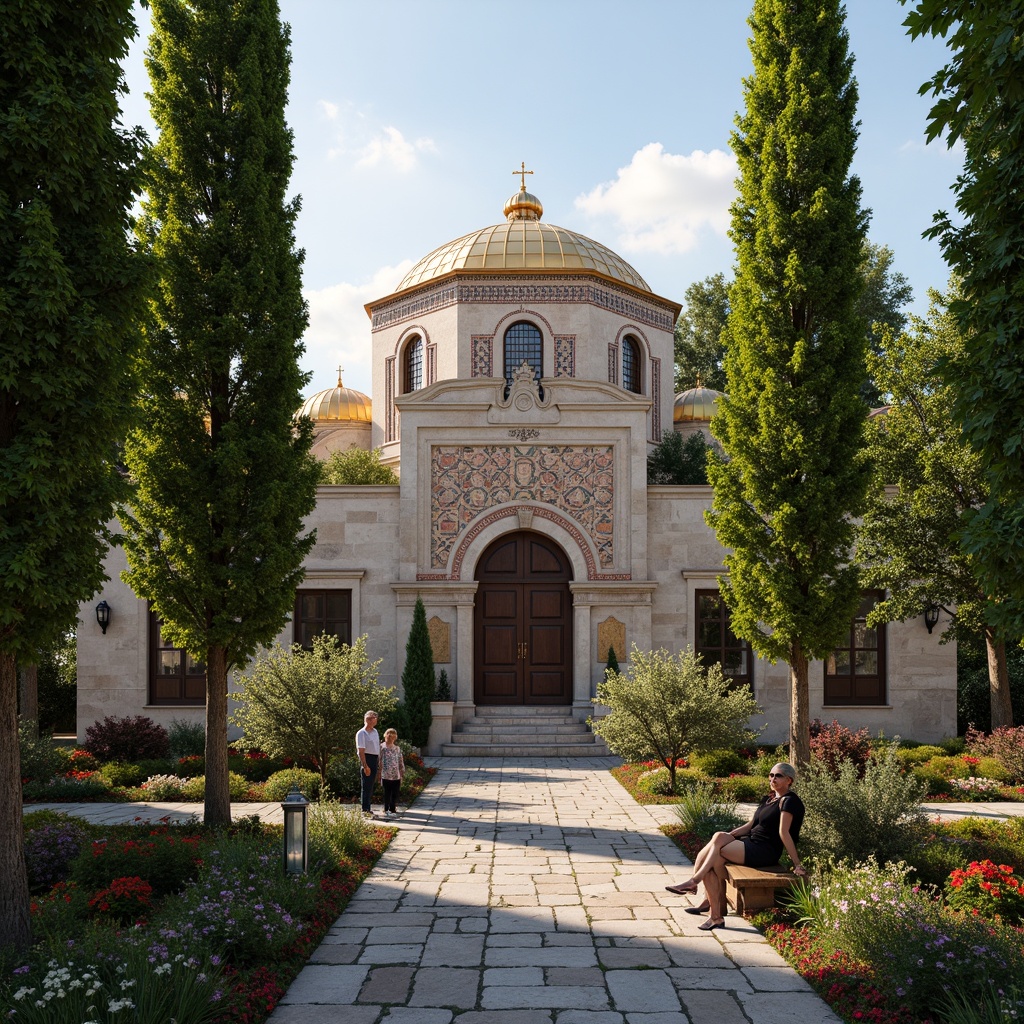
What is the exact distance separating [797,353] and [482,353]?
1243cm

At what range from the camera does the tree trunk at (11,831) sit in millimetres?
6133

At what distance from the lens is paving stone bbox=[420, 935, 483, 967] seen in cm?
621

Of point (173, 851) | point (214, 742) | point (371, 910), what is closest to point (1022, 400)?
point (371, 910)

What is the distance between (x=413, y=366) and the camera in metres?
24.3

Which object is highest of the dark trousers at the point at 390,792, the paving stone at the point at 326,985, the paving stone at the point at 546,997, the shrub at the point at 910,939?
the shrub at the point at 910,939

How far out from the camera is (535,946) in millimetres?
6543

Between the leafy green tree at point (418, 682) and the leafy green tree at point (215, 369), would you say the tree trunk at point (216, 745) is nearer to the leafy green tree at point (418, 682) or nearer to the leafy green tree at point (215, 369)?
the leafy green tree at point (215, 369)

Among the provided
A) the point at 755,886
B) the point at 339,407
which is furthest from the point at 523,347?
the point at 755,886

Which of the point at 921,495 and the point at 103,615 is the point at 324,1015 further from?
the point at 103,615

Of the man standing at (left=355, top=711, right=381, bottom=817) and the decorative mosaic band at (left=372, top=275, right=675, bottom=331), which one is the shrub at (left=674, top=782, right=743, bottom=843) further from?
the decorative mosaic band at (left=372, top=275, right=675, bottom=331)

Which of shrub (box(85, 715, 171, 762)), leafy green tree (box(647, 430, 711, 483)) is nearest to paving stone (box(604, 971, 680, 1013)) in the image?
shrub (box(85, 715, 171, 762))

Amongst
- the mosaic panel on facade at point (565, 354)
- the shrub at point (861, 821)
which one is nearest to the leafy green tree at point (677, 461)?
the mosaic panel on facade at point (565, 354)

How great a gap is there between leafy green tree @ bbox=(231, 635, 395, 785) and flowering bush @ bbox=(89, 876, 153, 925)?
5159mm

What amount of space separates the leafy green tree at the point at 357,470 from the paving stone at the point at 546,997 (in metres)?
16.3
